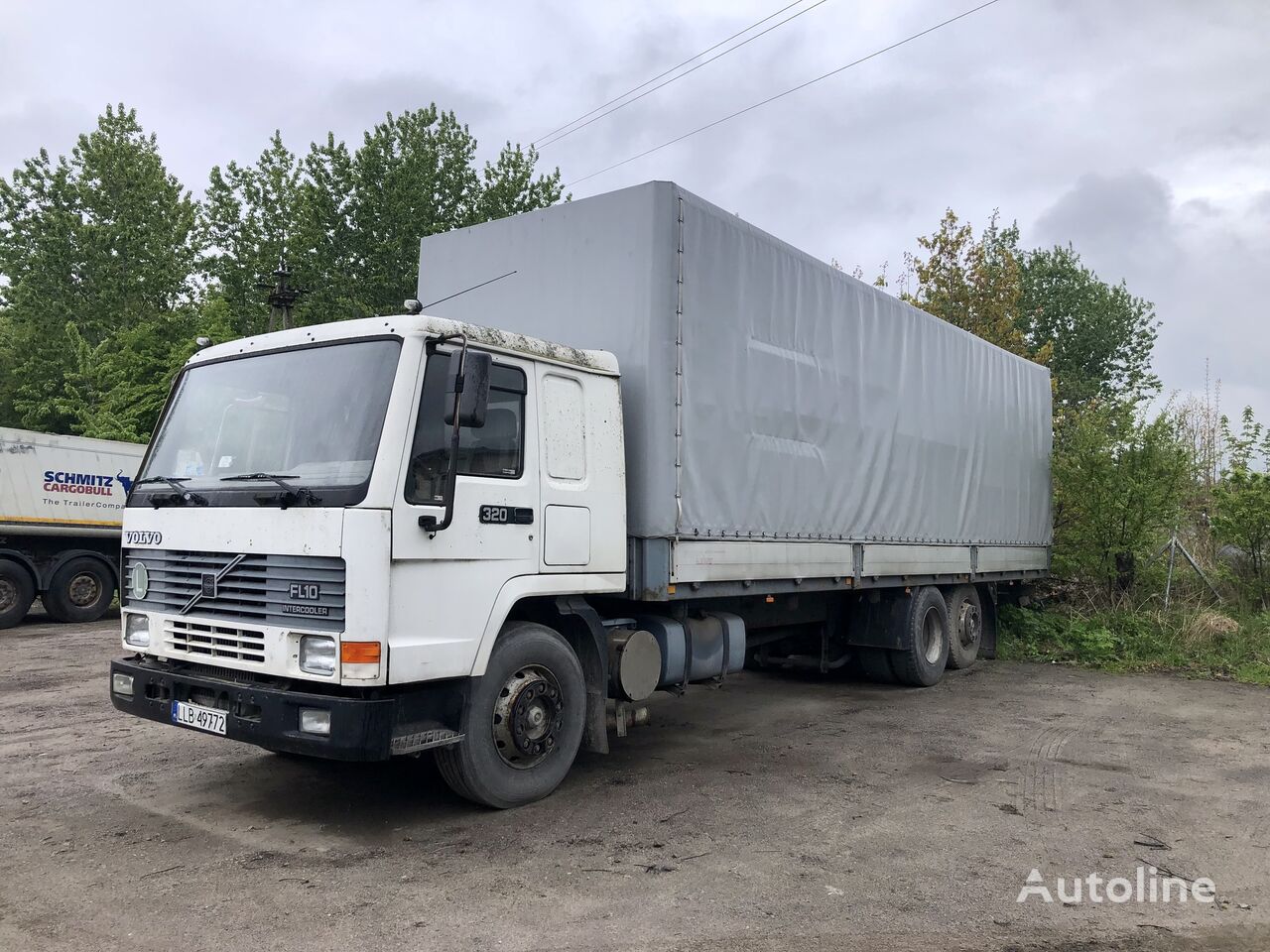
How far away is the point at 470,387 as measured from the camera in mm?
4664

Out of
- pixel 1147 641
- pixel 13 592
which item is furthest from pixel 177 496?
pixel 1147 641

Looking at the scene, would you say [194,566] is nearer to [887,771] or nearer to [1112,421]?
[887,771]

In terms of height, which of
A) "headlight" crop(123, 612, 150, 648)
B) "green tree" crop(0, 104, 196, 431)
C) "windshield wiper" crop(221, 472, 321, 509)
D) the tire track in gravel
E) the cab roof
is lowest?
the tire track in gravel

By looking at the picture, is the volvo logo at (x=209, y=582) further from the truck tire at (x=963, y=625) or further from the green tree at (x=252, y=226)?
the green tree at (x=252, y=226)

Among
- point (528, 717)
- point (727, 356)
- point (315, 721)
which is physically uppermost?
point (727, 356)

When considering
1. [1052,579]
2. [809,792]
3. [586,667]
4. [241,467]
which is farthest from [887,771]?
[1052,579]

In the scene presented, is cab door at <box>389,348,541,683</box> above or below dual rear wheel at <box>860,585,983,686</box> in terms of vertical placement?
above

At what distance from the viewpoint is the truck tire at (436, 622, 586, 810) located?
16.4 feet

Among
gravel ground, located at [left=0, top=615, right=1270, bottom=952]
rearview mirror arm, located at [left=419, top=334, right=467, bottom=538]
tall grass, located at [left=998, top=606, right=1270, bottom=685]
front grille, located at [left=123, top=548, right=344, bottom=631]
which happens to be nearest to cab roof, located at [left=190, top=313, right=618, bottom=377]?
rearview mirror arm, located at [left=419, top=334, right=467, bottom=538]

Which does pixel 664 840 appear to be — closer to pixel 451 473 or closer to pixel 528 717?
pixel 528 717

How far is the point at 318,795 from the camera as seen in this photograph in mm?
5586

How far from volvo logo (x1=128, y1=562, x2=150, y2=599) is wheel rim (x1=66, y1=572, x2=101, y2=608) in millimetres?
11030

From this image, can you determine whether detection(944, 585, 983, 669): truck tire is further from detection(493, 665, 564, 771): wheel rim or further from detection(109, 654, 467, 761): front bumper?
detection(109, 654, 467, 761): front bumper

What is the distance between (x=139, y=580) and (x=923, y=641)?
24.2 ft
